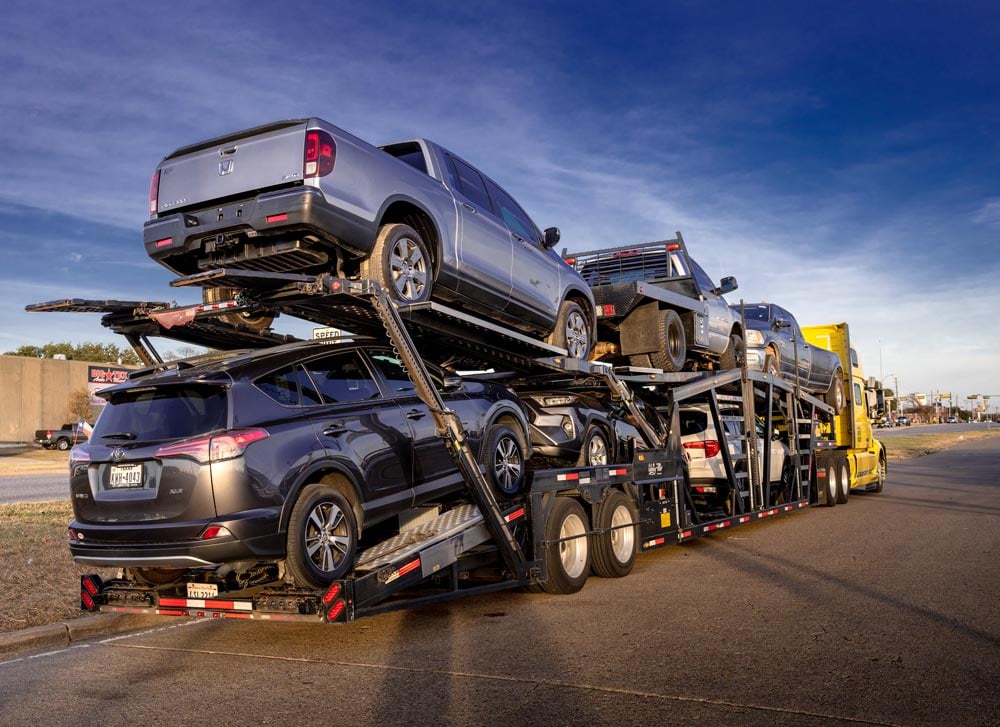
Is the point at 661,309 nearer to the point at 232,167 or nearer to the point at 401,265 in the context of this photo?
the point at 401,265

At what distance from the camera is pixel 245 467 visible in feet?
17.2

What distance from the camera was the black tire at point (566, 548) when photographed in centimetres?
767

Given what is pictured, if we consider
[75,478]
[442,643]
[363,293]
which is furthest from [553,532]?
[75,478]

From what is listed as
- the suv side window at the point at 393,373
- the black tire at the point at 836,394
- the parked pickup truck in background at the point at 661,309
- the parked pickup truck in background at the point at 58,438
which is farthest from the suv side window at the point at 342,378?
the parked pickup truck in background at the point at 58,438

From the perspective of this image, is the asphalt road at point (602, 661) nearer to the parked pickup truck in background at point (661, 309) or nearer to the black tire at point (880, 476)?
the parked pickup truck in background at point (661, 309)

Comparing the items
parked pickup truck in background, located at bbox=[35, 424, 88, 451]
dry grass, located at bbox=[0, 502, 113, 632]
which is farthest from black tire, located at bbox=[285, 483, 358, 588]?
parked pickup truck in background, located at bbox=[35, 424, 88, 451]

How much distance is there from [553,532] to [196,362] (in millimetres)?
3318

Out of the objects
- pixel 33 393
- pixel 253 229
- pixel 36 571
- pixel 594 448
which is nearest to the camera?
pixel 253 229

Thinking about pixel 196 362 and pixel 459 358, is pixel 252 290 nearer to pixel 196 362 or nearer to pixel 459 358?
pixel 196 362

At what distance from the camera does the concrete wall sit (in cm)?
5791

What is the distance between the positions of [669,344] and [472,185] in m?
4.03

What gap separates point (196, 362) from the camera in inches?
240

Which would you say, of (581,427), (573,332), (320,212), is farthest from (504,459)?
(320,212)

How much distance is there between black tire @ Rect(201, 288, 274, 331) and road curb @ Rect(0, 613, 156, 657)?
109 inches
